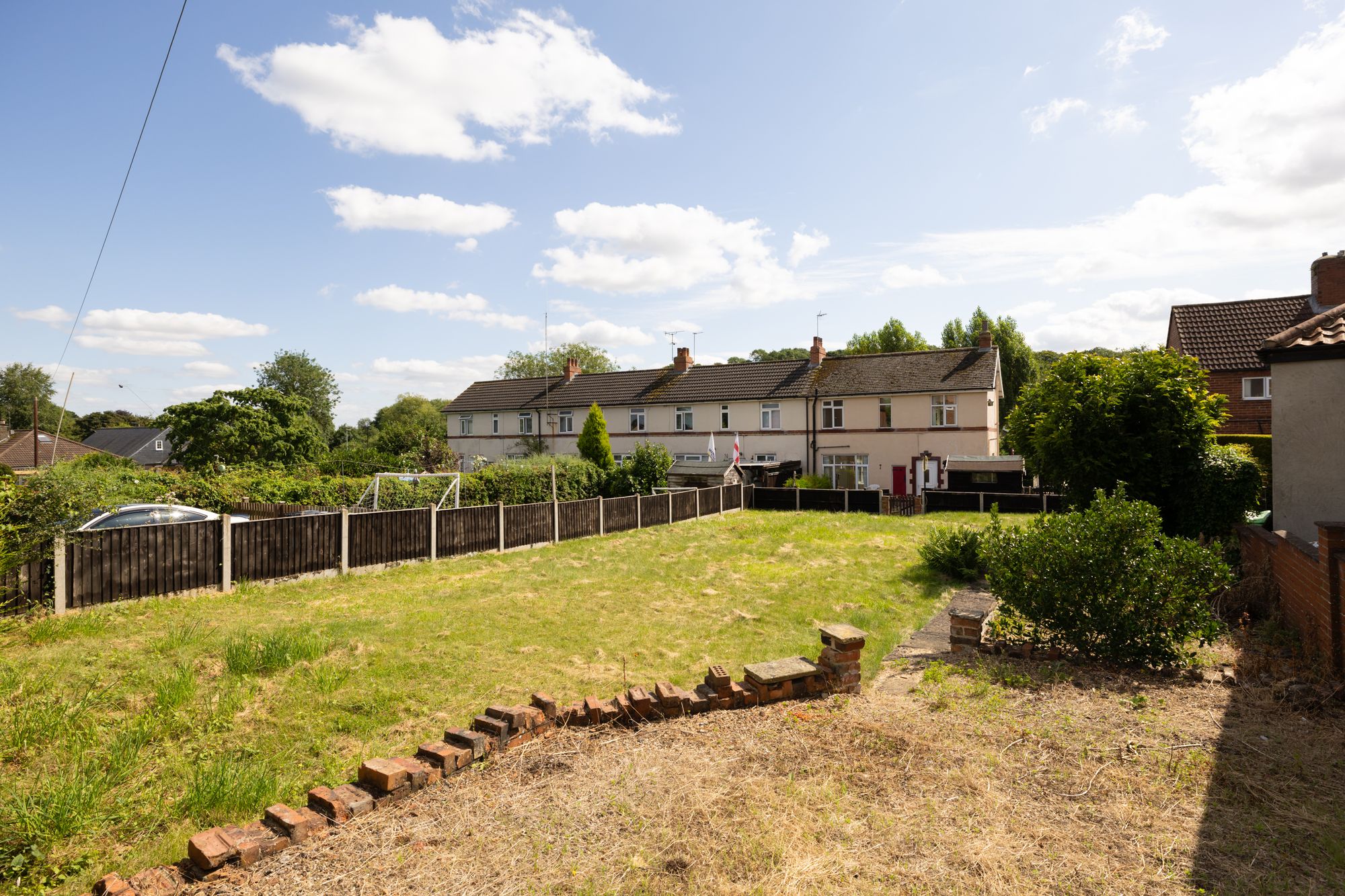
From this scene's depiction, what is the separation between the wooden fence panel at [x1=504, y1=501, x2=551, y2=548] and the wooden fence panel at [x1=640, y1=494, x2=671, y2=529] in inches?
184

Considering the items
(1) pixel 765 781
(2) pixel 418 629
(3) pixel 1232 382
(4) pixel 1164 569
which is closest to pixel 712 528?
(2) pixel 418 629

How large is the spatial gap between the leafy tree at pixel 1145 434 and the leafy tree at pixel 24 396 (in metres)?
102

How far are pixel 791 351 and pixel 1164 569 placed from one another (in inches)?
3374

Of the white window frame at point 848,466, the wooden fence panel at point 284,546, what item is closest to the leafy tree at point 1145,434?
the wooden fence panel at point 284,546

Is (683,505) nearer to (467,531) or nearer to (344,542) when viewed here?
(467,531)

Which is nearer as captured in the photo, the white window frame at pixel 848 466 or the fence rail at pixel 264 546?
the fence rail at pixel 264 546

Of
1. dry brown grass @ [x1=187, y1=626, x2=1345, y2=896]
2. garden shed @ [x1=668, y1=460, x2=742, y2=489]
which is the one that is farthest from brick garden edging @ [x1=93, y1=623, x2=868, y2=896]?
garden shed @ [x1=668, y1=460, x2=742, y2=489]

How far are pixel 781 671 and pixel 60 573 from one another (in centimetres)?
1080

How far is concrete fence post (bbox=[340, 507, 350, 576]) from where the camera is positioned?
13680 millimetres

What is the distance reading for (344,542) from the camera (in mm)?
13703

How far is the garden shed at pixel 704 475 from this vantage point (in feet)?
98.3

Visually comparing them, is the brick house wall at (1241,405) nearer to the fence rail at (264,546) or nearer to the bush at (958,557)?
the bush at (958,557)

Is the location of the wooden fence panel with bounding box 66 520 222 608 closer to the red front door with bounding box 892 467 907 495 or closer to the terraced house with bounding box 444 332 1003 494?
the terraced house with bounding box 444 332 1003 494

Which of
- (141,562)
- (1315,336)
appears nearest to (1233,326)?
(1315,336)
